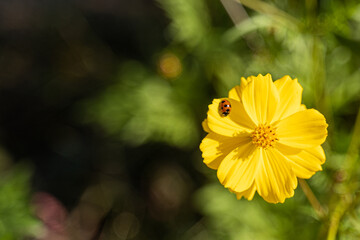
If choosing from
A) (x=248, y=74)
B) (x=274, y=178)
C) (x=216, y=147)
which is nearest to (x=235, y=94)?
(x=216, y=147)

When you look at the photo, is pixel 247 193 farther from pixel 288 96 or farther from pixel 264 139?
pixel 288 96

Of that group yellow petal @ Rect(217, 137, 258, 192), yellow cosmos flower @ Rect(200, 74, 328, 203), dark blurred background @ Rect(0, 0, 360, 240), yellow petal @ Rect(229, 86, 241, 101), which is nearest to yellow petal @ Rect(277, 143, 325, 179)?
yellow cosmos flower @ Rect(200, 74, 328, 203)

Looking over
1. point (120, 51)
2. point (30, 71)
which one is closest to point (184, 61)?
point (120, 51)

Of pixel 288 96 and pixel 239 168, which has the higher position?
pixel 288 96

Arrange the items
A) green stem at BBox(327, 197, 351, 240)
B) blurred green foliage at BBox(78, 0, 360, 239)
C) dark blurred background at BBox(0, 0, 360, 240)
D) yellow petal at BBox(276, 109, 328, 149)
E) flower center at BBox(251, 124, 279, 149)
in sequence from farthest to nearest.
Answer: dark blurred background at BBox(0, 0, 360, 240) < blurred green foliage at BBox(78, 0, 360, 239) < green stem at BBox(327, 197, 351, 240) < flower center at BBox(251, 124, 279, 149) < yellow petal at BBox(276, 109, 328, 149)

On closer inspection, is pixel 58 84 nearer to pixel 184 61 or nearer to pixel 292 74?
pixel 184 61

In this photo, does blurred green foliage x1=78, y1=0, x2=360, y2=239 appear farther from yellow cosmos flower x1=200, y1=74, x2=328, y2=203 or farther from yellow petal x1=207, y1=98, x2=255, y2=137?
yellow petal x1=207, y1=98, x2=255, y2=137
